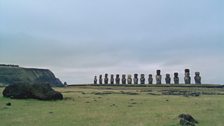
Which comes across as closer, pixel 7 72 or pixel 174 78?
pixel 174 78

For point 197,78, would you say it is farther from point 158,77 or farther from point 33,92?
point 33,92

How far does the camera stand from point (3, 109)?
32.0 m

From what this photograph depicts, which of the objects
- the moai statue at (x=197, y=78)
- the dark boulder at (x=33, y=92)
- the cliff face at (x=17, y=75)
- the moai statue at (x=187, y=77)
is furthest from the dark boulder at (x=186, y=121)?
the cliff face at (x=17, y=75)

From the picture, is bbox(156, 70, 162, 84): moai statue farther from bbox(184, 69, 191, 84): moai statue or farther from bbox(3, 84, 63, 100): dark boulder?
bbox(3, 84, 63, 100): dark boulder

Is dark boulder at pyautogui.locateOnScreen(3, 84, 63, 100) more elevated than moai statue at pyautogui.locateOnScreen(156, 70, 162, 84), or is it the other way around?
moai statue at pyautogui.locateOnScreen(156, 70, 162, 84)

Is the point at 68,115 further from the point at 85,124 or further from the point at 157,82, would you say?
the point at 157,82

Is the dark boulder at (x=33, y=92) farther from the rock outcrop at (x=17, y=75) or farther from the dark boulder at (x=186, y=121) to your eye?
the rock outcrop at (x=17, y=75)

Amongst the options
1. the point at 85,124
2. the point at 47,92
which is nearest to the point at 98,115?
the point at 85,124

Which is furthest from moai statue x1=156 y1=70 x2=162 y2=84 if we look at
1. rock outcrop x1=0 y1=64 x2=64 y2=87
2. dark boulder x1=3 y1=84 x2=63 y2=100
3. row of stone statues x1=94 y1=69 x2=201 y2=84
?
dark boulder x1=3 y1=84 x2=63 y2=100

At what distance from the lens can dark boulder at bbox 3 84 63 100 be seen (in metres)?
43.3

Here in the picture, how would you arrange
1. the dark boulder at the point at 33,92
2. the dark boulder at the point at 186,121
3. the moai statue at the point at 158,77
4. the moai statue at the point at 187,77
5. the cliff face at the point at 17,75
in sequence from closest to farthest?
the dark boulder at the point at 186,121, the dark boulder at the point at 33,92, the moai statue at the point at 187,77, the moai statue at the point at 158,77, the cliff face at the point at 17,75

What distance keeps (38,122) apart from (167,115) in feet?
30.4

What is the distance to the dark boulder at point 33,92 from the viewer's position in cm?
4329

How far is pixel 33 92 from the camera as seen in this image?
4369 cm
